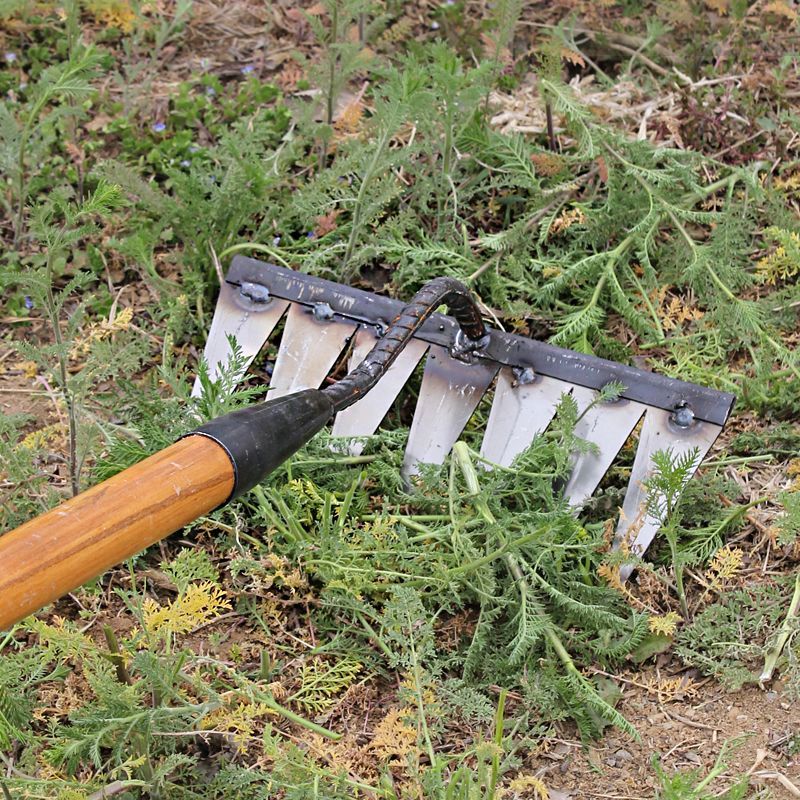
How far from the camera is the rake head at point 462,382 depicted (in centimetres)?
266

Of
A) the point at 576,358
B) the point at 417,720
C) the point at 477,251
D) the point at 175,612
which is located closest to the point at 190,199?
the point at 477,251

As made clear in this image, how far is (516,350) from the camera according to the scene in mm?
2834

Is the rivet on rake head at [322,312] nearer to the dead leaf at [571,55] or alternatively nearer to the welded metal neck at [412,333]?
the welded metal neck at [412,333]

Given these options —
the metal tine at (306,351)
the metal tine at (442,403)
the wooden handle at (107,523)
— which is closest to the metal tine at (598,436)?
the metal tine at (442,403)

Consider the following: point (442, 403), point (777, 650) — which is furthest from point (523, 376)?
point (777, 650)

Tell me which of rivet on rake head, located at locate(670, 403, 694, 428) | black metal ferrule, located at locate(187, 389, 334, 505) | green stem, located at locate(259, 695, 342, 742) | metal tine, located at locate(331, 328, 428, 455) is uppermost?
black metal ferrule, located at locate(187, 389, 334, 505)

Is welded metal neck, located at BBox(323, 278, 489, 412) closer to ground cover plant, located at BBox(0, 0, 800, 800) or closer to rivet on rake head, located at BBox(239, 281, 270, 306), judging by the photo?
ground cover plant, located at BBox(0, 0, 800, 800)

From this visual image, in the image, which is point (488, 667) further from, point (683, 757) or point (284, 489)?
point (284, 489)

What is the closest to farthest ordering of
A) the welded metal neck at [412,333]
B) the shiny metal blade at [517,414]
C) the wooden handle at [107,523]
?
1. the wooden handle at [107,523]
2. the welded metal neck at [412,333]
3. the shiny metal blade at [517,414]

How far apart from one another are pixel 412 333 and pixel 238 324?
573 millimetres

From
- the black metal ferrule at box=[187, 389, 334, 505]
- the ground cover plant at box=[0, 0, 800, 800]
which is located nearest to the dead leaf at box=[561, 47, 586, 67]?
the ground cover plant at box=[0, 0, 800, 800]

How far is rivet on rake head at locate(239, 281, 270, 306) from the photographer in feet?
9.77

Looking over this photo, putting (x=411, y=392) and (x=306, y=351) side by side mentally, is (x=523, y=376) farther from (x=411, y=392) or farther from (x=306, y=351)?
(x=306, y=351)

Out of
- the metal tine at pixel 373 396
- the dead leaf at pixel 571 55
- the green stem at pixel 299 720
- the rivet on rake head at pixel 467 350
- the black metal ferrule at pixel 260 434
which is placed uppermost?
the dead leaf at pixel 571 55
